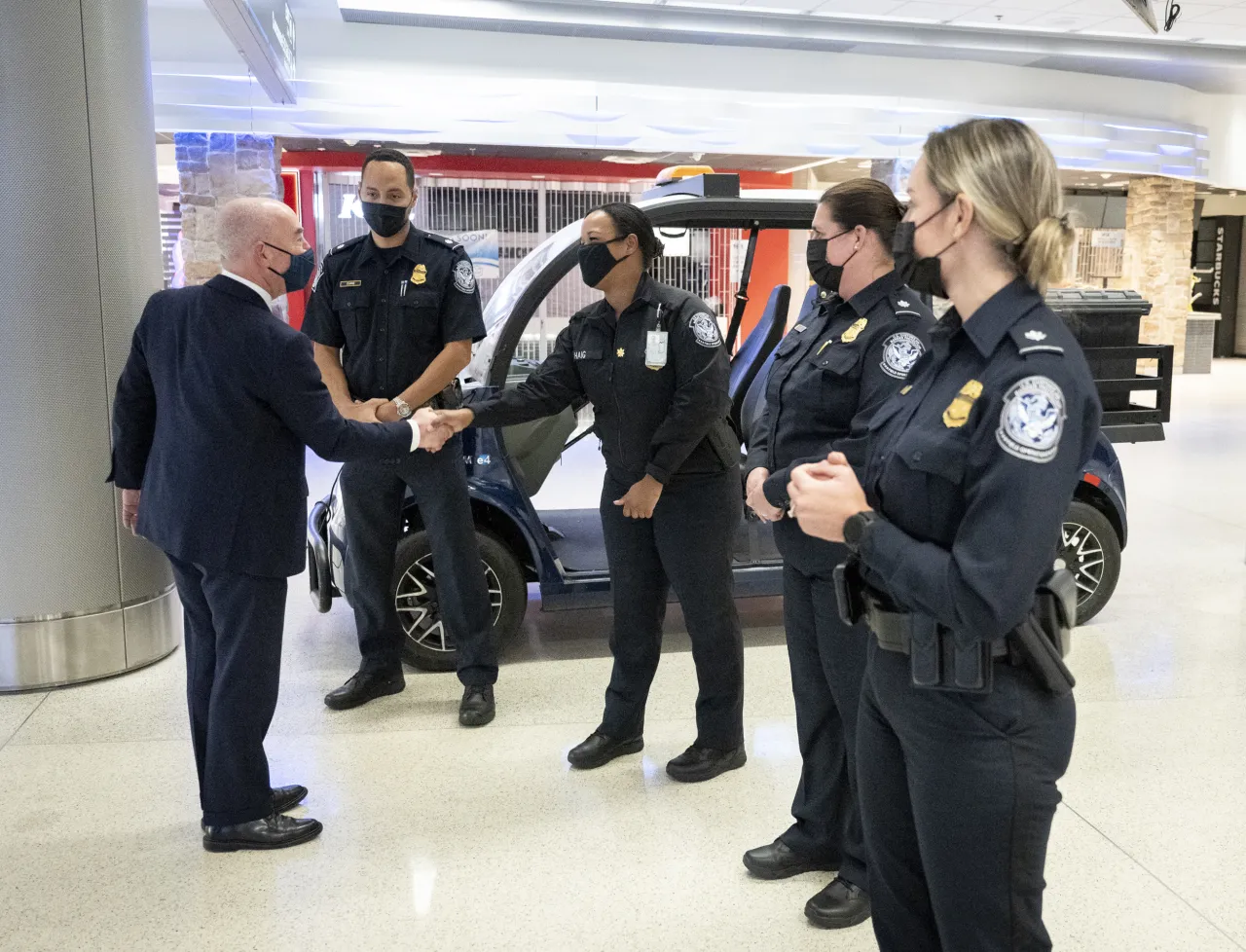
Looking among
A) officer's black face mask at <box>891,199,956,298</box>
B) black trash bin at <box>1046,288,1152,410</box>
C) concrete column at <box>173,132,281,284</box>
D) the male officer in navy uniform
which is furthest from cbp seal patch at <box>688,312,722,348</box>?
concrete column at <box>173,132,281,284</box>

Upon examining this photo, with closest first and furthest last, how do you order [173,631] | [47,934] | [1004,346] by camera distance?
[1004,346] → [47,934] → [173,631]

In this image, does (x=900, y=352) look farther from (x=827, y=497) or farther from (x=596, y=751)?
(x=596, y=751)

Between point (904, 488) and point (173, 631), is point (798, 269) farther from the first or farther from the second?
point (904, 488)

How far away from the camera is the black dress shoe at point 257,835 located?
267cm

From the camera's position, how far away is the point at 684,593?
299 cm

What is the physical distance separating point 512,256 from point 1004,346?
11198mm

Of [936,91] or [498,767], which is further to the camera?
[936,91]

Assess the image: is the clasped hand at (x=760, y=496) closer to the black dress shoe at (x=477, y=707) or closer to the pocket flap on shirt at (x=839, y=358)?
the pocket flap on shirt at (x=839, y=358)

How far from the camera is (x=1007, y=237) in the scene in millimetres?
1395

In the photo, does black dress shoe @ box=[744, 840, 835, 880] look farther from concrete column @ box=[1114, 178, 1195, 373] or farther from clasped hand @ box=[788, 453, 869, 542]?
concrete column @ box=[1114, 178, 1195, 373]

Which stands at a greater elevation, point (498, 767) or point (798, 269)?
point (798, 269)

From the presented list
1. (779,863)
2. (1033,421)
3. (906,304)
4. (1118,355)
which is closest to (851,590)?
(1033,421)

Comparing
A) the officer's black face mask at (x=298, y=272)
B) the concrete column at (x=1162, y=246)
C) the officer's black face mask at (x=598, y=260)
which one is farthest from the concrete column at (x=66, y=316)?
the concrete column at (x=1162, y=246)

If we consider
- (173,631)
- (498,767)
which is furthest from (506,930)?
(173,631)
